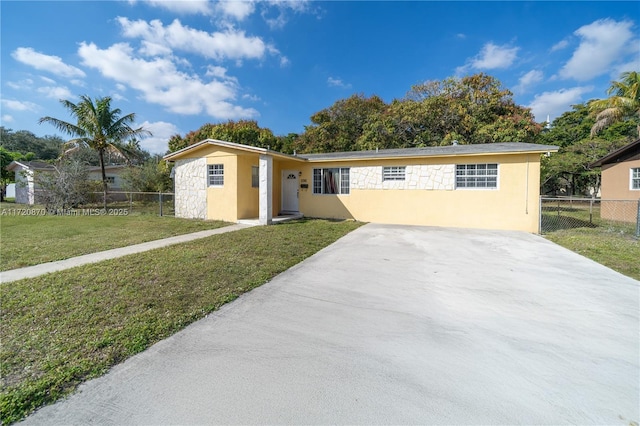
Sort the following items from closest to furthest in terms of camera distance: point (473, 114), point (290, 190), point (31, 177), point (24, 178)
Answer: point (290, 190) < point (31, 177) < point (24, 178) < point (473, 114)

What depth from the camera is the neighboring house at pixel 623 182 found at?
12.6m

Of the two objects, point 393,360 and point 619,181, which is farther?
point 619,181

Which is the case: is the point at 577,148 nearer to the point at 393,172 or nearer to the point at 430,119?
the point at 430,119

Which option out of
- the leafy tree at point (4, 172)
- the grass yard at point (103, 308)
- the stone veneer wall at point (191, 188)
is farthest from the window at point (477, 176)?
the leafy tree at point (4, 172)

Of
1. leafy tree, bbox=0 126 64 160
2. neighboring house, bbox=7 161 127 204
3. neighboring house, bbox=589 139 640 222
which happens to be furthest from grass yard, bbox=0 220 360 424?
leafy tree, bbox=0 126 64 160

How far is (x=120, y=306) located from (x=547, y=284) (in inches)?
253

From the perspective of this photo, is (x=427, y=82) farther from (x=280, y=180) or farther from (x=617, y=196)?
(x=280, y=180)

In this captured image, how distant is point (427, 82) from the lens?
23156 millimetres

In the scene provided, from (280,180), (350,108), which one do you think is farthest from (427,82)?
(280,180)

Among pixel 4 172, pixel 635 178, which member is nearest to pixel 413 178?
pixel 635 178

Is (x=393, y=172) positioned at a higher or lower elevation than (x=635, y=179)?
higher

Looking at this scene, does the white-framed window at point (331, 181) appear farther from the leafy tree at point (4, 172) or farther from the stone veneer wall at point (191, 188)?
the leafy tree at point (4, 172)

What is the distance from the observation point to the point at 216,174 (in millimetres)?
12219

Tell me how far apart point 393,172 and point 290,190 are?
17.5ft
